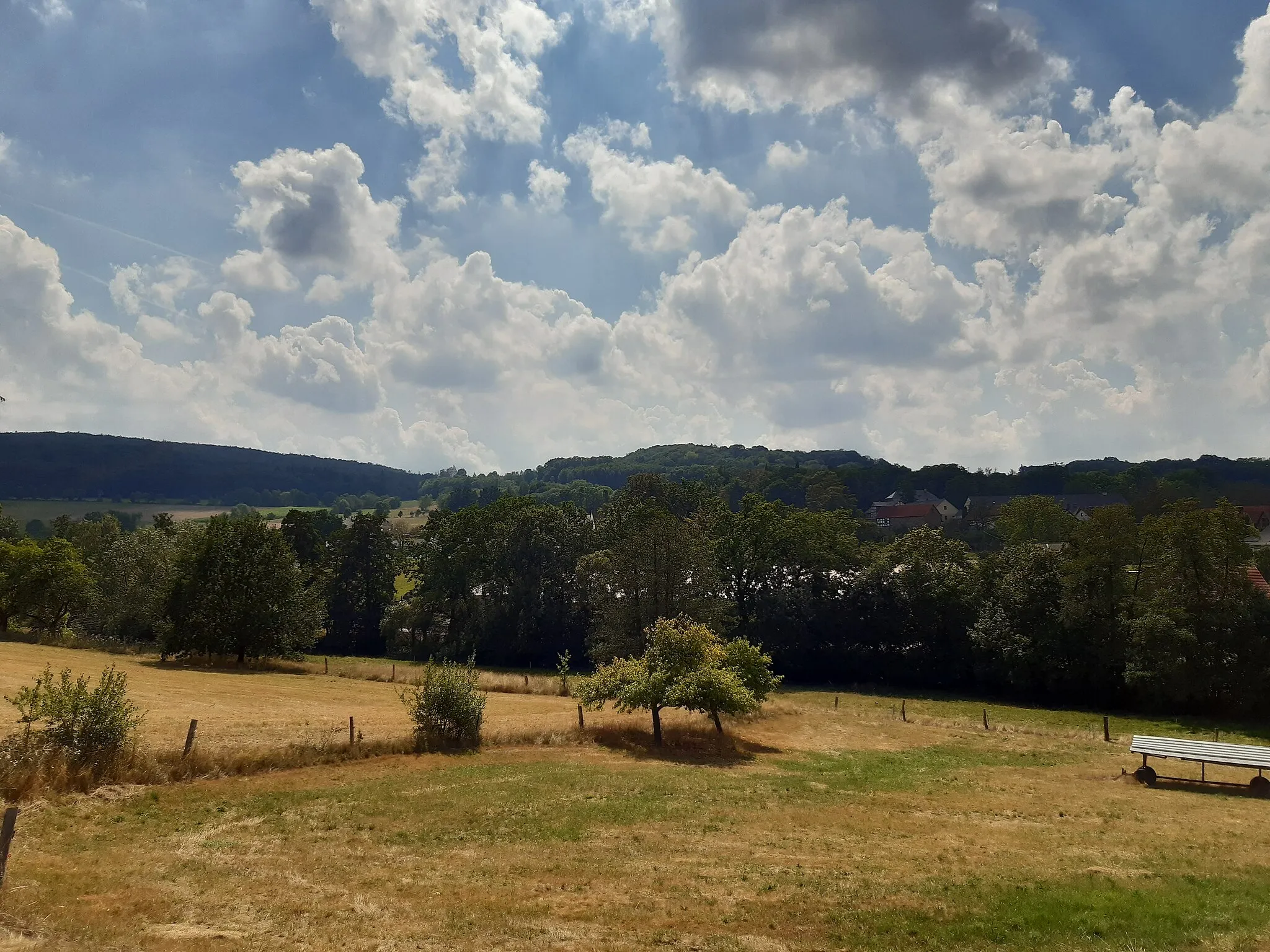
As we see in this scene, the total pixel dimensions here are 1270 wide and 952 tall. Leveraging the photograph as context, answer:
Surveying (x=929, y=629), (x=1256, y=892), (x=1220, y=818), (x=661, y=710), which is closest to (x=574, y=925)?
(x=1256, y=892)

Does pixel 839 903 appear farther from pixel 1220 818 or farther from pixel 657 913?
pixel 1220 818

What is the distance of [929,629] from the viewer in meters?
64.4

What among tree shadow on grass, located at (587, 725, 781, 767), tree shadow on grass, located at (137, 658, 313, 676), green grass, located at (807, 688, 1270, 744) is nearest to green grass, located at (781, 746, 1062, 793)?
tree shadow on grass, located at (587, 725, 781, 767)

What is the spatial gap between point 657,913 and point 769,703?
3323 cm

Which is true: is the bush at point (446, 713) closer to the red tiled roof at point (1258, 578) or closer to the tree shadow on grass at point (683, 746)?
the tree shadow on grass at point (683, 746)

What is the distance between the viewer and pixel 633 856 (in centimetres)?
1633

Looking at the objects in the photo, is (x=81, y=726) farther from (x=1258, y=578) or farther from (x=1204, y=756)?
(x=1258, y=578)

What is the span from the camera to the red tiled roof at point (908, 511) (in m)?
167

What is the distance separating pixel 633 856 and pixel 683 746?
16.4m

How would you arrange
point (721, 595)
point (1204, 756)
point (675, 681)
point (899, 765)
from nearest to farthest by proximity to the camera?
1. point (1204, 756)
2. point (899, 765)
3. point (675, 681)
4. point (721, 595)

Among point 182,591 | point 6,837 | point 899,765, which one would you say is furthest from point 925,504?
point 6,837

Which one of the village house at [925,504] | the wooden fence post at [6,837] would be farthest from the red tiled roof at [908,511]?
the wooden fence post at [6,837]

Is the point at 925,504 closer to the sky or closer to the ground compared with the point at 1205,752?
closer to the sky

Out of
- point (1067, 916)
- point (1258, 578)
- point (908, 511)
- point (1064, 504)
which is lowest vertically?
point (1067, 916)
